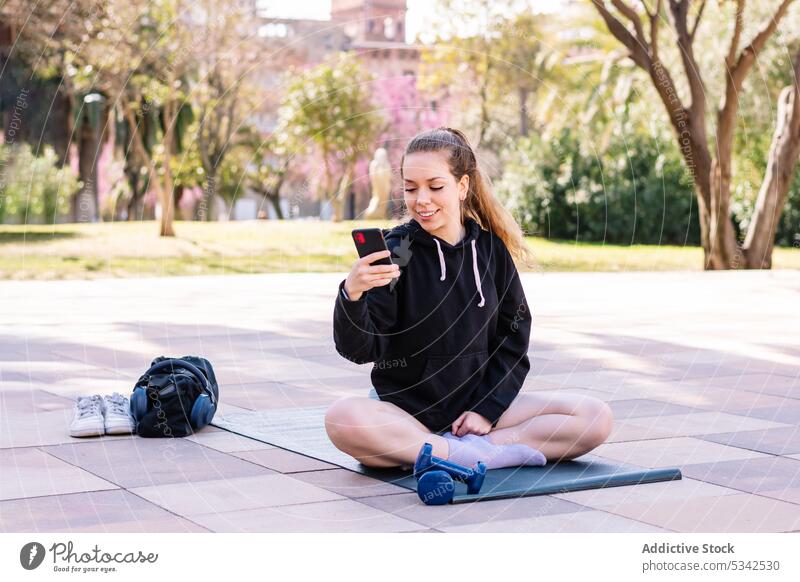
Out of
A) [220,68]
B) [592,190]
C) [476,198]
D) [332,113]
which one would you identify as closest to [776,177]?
[332,113]

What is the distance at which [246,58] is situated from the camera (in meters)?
33.4

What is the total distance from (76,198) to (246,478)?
137ft

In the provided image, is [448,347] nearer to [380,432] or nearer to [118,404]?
[380,432]

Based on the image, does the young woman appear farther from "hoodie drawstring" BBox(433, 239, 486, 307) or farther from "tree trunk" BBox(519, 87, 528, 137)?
"tree trunk" BBox(519, 87, 528, 137)

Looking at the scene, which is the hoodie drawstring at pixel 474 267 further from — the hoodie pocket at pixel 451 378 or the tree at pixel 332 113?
the tree at pixel 332 113

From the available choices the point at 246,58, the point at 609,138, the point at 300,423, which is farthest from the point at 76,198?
the point at 300,423

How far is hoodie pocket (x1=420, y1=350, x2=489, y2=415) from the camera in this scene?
4.64 metres

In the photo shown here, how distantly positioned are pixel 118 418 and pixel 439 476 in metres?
1.93

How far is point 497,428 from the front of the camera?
4.87 metres

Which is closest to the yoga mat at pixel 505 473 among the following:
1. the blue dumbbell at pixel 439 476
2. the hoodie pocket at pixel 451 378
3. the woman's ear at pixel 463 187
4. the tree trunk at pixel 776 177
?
the blue dumbbell at pixel 439 476

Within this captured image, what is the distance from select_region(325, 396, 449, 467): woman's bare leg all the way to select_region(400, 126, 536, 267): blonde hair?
0.86m

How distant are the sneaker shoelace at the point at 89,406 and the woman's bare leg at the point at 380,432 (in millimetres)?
1487
